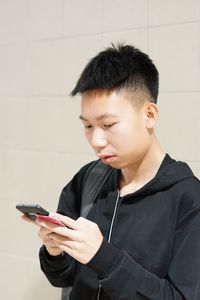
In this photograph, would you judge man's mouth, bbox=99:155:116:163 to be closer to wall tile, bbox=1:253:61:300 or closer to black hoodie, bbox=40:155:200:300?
black hoodie, bbox=40:155:200:300

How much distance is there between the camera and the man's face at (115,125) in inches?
32.3

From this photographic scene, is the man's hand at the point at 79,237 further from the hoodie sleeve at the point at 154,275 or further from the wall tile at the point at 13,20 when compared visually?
the wall tile at the point at 13,20

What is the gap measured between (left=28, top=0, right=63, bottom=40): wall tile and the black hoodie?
0.63m

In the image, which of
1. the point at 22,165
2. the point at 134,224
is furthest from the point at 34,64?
the point at 134,224

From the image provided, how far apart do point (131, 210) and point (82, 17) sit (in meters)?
0.72

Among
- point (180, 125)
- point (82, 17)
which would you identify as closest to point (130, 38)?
point (82, 17)

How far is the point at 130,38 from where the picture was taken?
1195 millimetres

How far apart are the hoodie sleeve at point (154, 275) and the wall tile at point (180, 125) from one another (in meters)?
0.36

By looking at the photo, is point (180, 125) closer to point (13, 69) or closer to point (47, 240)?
point (47, 240)

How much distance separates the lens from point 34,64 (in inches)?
54.3

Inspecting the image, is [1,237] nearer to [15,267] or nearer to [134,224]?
[15,267]

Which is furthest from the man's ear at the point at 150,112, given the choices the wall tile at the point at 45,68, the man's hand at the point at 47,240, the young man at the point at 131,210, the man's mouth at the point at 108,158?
the wall tile at the point at 45,68

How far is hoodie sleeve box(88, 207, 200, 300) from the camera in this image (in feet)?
2.40

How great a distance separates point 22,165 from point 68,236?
715 mm
